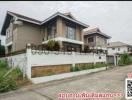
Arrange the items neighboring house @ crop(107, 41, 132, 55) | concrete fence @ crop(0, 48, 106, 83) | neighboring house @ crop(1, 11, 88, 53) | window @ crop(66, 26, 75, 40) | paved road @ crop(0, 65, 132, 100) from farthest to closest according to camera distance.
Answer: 1. neighboring house @ crop(107, 41, 132, 55)
2. window @ crop(66, 26, 75, 40)
3. neighboring house @ crop(1, 11, 88, 53)
4. concrete fence @ crop(0, 48, 106, 83)
5. paved road @ crop(0, 65, 132, 100)

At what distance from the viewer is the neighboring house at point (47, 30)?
1741 centimetres

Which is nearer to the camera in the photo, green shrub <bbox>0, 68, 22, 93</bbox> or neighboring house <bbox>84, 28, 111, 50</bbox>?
green shrub <bbox>0, 68, 22, 93</bbox>

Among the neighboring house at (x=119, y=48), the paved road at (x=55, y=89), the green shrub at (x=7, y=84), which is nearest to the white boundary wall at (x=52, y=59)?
the green shrub at (x=7, y=84)

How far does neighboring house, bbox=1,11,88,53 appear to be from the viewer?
17.4m

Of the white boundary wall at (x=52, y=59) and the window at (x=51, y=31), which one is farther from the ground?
the window at (x=51, y=31)

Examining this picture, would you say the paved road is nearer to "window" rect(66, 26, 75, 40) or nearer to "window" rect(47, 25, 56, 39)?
"window" rect(47, 25, 56, 39)

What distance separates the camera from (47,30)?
19.4m

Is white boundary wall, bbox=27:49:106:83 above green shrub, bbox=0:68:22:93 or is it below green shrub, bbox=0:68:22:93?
above

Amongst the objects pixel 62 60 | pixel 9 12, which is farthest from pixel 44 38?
pixel 62 60

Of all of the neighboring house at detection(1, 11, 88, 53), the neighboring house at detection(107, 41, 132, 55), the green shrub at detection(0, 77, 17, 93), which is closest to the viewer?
the green shrub at detection(0, 77, 17, 93)

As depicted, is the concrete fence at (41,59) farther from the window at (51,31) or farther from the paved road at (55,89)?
the window at (51,31)

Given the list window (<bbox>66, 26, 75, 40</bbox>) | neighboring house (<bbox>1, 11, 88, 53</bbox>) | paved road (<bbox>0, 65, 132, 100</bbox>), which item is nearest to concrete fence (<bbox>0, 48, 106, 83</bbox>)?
paved road (<bbox>0, 65, 132, 100</bbox>)

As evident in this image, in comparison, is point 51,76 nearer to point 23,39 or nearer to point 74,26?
point 23,39

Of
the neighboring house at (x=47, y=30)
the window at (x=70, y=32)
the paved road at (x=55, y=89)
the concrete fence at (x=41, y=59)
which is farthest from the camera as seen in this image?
the window at (x=70, y=32)
